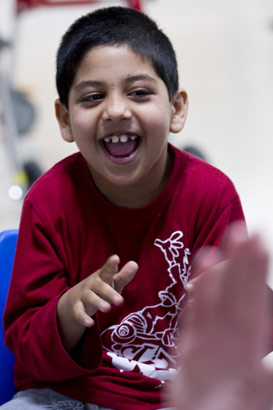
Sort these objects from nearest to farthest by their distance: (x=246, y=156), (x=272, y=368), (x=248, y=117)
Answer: (x=272, y=368), (x=246, y=156), (x=248, y=117)

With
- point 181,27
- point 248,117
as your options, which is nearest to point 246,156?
point 248,117

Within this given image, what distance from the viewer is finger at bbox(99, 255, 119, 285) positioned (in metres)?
0.65

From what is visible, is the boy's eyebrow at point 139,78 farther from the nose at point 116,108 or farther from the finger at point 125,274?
the finger at point 125,274

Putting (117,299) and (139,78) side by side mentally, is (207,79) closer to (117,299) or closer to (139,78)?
(139,78)

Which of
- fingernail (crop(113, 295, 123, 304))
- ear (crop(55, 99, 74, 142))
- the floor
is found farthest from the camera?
the floor

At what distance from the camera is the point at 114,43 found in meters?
0.80

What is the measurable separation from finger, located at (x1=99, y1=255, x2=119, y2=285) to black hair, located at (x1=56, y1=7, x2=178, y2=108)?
0.90ft

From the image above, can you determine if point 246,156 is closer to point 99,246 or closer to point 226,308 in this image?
point 99,246

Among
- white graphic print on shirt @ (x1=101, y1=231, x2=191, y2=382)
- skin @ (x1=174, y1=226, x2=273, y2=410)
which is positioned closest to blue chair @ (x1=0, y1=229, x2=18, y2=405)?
white graphic print on shirt @ (x1=101, y1=231, x2=191, y2=382)

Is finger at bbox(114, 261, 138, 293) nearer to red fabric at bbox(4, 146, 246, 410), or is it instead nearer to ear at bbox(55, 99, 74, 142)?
red fabric at bbox(4, 146, 246, 410)

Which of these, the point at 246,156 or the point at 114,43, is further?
the point at 246,156

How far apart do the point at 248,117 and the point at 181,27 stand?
0.52 metres

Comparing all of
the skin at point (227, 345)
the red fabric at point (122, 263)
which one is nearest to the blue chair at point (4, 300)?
the red fabric at point (122, 263)

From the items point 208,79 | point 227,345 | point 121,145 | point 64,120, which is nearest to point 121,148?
point 121,145
